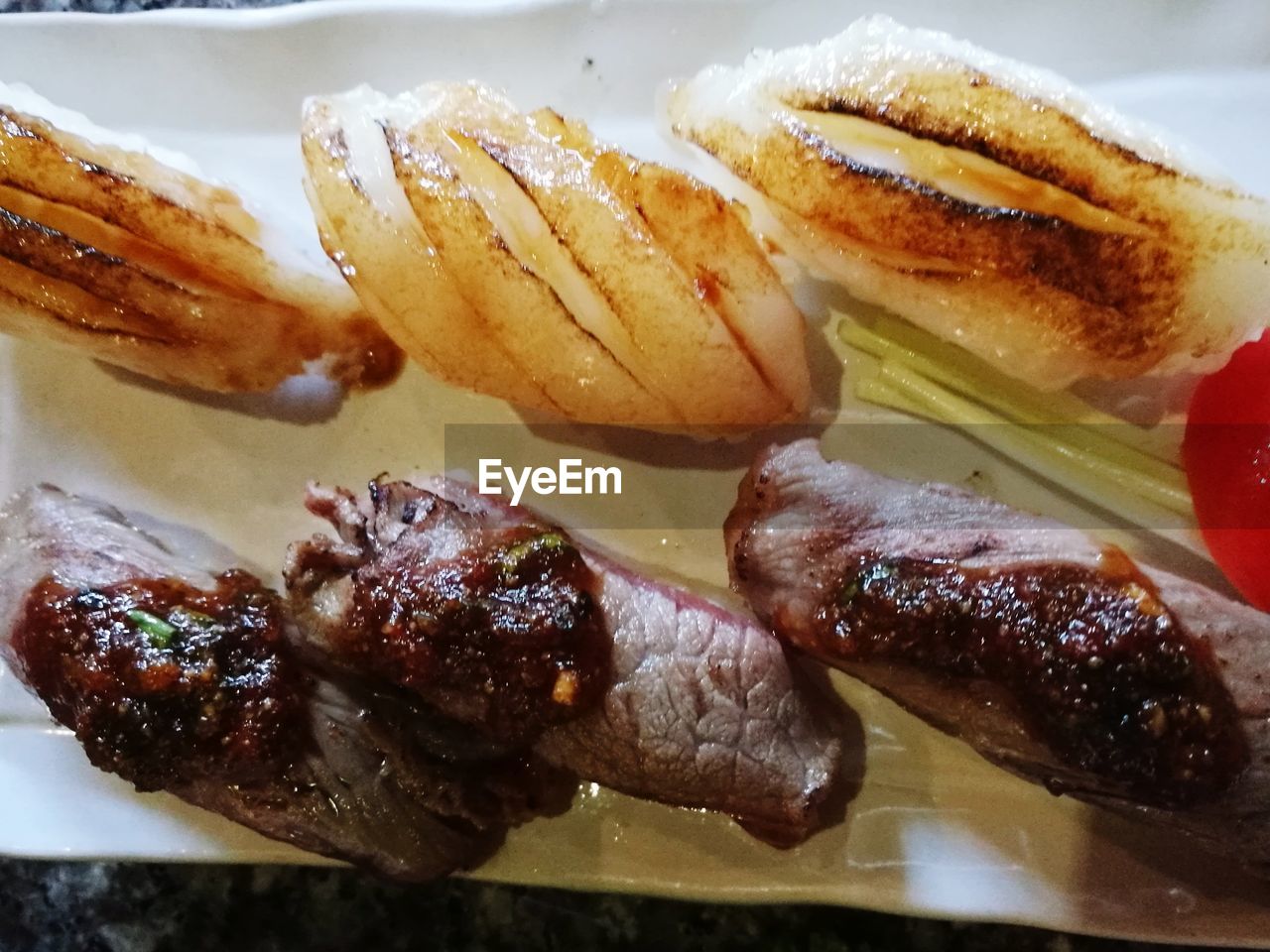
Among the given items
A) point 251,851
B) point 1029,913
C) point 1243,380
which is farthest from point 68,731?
point 1243,380

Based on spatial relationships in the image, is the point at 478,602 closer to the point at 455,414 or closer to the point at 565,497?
the point at 565,497

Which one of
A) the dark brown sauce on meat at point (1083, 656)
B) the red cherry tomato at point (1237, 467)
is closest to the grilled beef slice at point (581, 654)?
the dark brown sauce on meat at point (1083, 656)

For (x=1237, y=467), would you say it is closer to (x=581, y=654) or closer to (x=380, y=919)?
(x=581, y=654)

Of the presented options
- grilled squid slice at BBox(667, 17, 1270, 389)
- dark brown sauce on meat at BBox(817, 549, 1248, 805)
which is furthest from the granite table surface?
grilled squid slice at BBox(667, 17, 1270, 389)

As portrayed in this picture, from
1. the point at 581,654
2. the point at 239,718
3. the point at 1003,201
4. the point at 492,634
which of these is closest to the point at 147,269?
the point at 239,718

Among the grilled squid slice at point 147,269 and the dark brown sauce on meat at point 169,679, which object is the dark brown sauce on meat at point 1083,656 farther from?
the grilled squid slice at point 147,269

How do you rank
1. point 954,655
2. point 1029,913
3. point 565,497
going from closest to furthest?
point 954,655 → point 1029,913 → point 565,497
